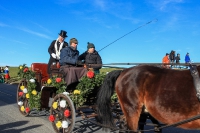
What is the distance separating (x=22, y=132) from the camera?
553 cm

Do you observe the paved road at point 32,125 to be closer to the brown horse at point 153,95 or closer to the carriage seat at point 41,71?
the carriage seat at point 41,71

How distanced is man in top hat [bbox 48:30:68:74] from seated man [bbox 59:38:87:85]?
98 centimetres

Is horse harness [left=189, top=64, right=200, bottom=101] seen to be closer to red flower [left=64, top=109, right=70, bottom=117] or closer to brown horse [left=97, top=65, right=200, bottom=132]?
brown horse [left=97, top=65, right=200, bottom=132]

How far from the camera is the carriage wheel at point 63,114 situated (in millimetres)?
5020

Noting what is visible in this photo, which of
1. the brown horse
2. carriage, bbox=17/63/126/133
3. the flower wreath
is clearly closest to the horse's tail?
the brown horse

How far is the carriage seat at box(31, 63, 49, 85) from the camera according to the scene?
7.15 meters

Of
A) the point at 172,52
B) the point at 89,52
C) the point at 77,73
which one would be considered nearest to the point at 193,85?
the point at 77,73

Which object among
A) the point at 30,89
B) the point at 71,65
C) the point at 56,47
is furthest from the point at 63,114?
the point at 56,47

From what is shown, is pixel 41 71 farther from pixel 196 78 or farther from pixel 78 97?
pixel 196 78

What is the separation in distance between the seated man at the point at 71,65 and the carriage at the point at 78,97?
0.58 feet

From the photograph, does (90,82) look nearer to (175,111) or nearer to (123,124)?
(123,124)

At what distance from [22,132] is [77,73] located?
1864 mm

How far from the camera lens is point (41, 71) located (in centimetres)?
736

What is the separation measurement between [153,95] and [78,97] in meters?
2.09
